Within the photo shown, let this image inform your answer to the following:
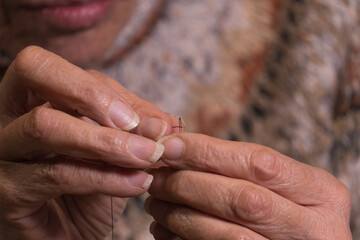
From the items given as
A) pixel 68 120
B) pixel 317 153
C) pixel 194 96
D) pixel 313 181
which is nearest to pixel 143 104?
pixel 68 120

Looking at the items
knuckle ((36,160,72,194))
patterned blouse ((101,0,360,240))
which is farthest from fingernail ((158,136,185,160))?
patterned blouse ((101,0,360,240))

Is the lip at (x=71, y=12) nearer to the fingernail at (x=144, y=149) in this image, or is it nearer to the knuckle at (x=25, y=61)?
the knuckle at (x=25, y=61)

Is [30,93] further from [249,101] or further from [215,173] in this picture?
[249,101]

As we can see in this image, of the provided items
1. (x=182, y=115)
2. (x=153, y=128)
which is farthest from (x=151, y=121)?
(x=182, y=115)

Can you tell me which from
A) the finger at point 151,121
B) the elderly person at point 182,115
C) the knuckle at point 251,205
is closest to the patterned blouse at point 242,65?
the elderly person at point 182,115

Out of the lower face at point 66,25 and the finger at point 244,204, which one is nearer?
the finger at point 244,204
